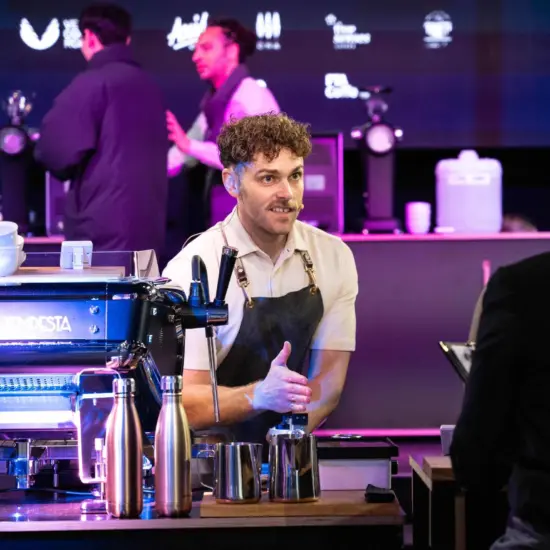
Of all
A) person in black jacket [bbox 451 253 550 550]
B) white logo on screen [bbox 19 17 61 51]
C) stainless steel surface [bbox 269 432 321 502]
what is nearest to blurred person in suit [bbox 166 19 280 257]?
white logo on screen [bbox 19 17 61 51]

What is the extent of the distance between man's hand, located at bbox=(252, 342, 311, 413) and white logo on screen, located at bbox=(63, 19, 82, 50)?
10.9 ft

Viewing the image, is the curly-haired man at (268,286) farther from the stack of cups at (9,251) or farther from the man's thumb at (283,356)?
the stack of cups at (9,251)

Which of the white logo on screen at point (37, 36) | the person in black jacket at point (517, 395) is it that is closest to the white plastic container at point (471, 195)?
the white logo on screen at point (37, 36)

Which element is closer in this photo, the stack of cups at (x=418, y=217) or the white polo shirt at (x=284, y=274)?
the white polo shirt at (x=284, y=274)

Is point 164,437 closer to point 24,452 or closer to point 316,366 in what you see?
point 24,452

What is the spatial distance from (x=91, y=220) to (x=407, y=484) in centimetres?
195

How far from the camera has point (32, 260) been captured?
7.93ft

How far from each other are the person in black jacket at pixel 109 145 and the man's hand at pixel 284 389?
2.22 meters

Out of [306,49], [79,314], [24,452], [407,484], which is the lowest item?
[407,484]

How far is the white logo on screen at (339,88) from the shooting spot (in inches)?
222

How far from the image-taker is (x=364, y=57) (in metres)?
5.66

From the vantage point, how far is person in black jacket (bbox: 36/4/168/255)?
4.67m

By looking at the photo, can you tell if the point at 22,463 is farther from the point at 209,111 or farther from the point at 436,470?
the point at 209,111

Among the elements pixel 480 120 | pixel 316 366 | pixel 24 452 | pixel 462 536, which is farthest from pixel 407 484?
pixel 480 120
